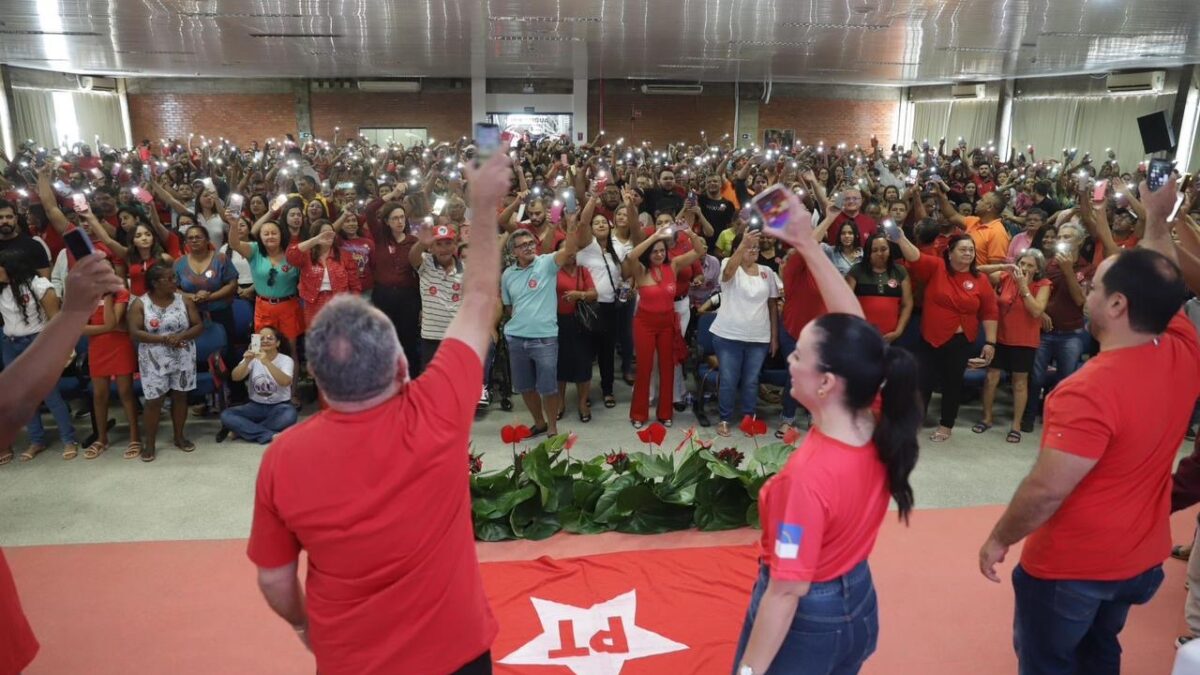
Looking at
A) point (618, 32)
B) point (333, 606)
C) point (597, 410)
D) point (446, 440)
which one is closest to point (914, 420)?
point (446, 440)

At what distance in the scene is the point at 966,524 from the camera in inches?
151

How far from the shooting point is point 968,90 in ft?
68.9

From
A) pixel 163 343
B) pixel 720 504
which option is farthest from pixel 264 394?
pixel 720 504

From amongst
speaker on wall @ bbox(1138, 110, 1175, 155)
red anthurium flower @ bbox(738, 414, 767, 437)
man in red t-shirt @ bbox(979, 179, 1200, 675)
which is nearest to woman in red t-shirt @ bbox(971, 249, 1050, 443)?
speaker on wall @ bbox(1138, 110, 1175, 155)

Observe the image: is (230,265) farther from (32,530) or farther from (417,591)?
(417,591)

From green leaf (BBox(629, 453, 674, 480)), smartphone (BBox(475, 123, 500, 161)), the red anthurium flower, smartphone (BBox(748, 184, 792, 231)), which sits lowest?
green leaf (BBox(629, 453, 674, 480))

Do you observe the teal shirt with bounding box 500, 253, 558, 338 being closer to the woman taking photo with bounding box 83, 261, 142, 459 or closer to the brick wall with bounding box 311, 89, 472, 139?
the woman taking photo with bounding box 83, 261, 142, 459

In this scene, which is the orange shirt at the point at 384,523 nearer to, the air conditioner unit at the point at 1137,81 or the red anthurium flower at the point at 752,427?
the red anthurium flower at the point at 752,427

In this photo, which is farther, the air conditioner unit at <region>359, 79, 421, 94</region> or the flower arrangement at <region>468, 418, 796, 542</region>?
the air conditioner unit at <region>359, 79, 421, 94</region>

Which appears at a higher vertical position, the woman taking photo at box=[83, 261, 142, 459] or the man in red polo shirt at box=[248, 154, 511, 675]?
the man in red polo shirt at box=[248, 154, 511, 675]

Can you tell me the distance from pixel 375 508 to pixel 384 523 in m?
0.03

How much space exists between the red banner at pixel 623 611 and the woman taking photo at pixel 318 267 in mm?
2545

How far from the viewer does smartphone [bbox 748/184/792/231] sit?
70.7 inches

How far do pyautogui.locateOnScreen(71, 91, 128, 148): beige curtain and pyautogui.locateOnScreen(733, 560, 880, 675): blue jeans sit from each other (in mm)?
23291
